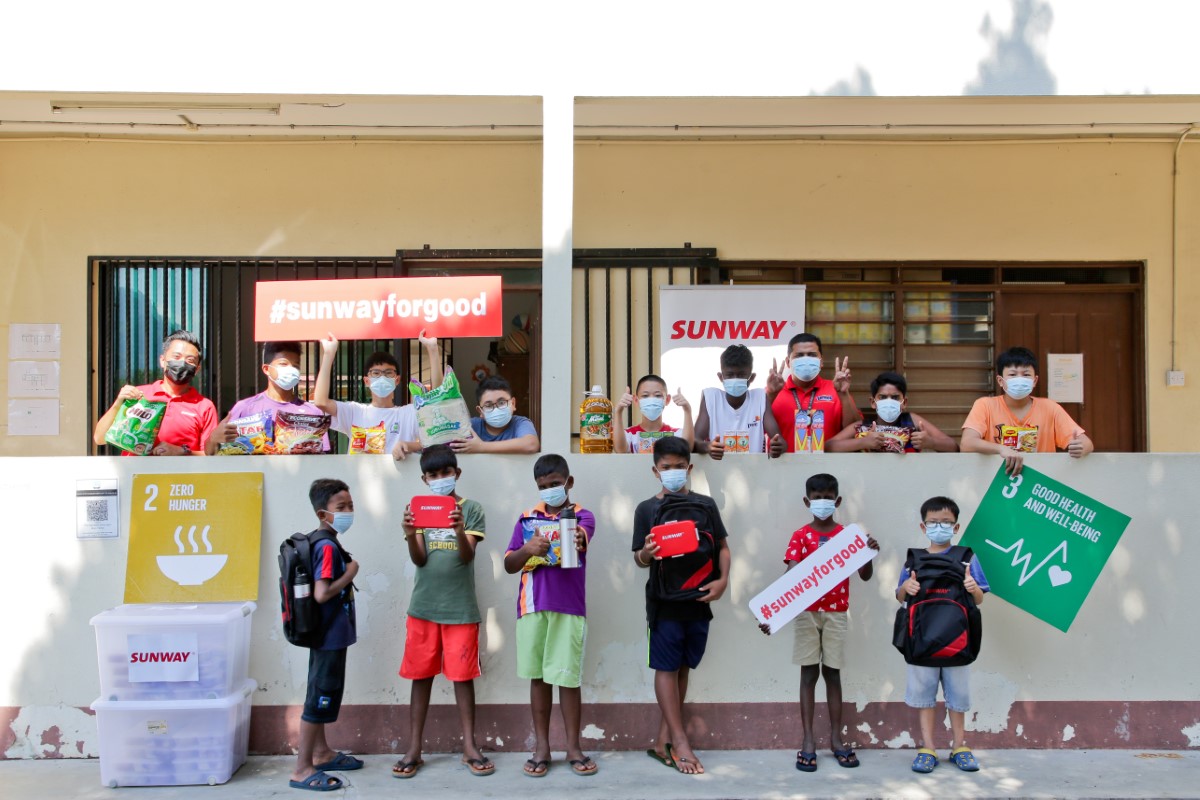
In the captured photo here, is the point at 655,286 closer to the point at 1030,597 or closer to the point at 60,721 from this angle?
the point at 1030,597

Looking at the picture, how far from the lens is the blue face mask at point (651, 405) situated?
5715 millimetres

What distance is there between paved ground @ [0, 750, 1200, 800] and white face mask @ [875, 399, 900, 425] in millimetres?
1786

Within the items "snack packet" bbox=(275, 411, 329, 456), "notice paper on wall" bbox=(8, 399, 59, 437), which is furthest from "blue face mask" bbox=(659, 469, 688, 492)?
"notice paper on wall" bbox=(8, 399, 59, 437)

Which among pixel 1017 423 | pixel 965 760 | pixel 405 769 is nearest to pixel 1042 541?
pixel 1017 423

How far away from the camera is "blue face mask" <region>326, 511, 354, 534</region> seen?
17.2 feet

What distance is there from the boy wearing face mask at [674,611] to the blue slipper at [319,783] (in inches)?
64.8

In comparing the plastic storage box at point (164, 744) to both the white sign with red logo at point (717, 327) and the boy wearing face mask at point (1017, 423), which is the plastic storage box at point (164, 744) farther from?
the boy wearing face mask at point (1017, 423)

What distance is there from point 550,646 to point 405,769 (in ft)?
3.07

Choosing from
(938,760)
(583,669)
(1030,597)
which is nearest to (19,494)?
(583,669)

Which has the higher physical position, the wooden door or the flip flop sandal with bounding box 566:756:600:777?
the wooden door

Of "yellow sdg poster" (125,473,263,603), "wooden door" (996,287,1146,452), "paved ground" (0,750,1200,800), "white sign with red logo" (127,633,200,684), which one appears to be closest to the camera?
"paved ground" (0,750,1200,800)

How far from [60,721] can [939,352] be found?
6.61m

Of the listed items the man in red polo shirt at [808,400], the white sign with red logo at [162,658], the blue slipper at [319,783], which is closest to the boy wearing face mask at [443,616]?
the blue slipper at [319,783]

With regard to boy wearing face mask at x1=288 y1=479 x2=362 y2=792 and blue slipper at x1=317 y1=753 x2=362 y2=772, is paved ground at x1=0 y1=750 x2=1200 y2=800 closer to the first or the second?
blue slipper at x1=317 y1=753 x2=362 y2=772
